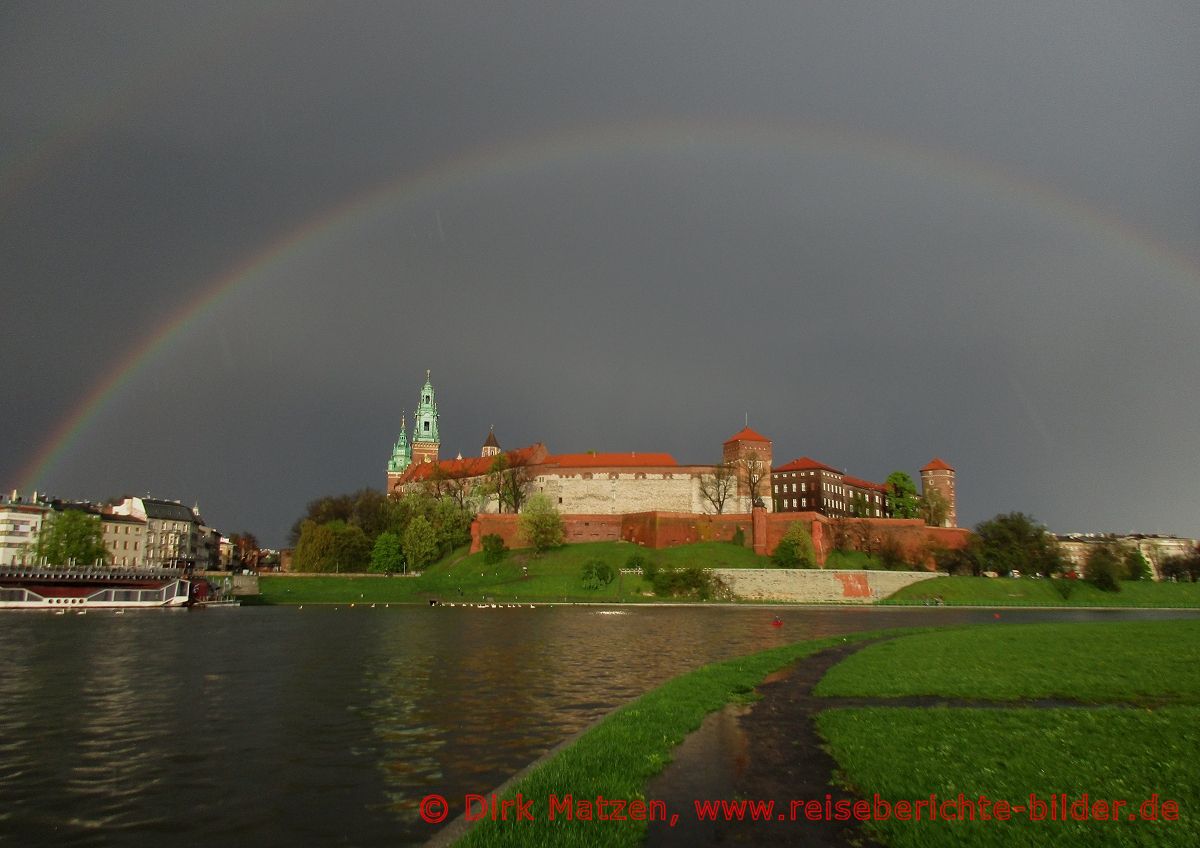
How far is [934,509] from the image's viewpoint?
115875 millimetres

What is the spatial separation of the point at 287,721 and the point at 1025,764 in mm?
13823

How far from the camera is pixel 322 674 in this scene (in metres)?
Result: 23.9

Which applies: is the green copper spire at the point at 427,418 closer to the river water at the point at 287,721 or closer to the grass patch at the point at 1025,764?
the river water at the point at 287,721

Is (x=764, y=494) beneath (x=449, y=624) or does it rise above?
above

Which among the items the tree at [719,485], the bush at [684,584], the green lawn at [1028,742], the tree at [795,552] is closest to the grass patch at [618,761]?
the green lawn at [1028,742]

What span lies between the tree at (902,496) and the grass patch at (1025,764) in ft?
356

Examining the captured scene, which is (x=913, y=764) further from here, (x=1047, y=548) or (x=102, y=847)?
(x=1047, y=548)

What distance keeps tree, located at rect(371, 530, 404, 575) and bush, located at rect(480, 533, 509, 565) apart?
11.0 meters

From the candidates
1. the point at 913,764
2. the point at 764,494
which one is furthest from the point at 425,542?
the point at 913,764

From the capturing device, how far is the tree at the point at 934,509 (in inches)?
4522

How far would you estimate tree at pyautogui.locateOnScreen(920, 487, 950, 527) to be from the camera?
377ft

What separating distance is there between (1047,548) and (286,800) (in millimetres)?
94209

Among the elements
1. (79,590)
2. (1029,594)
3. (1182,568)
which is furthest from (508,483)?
(1182,568)

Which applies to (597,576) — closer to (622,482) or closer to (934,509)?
(622,482)
